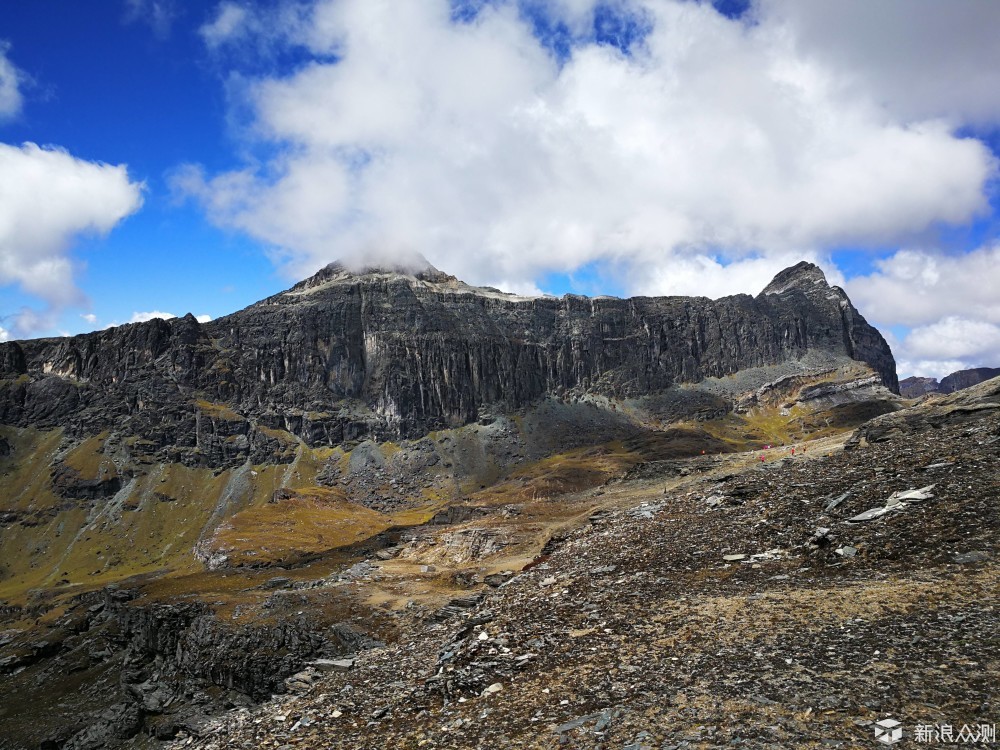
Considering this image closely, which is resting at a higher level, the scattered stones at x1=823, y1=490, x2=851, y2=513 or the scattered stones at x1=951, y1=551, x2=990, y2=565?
the scattered stones at x1=823, y1=490, x2=851, y2=513

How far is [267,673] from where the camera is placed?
42.5m

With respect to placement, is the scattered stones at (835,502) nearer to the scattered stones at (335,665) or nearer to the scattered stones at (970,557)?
the scattered stones at (970,557)

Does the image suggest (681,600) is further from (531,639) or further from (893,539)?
(893,539)

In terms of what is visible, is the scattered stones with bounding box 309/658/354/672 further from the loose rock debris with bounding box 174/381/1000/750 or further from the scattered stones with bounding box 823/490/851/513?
the scattered stones with bounding box 823/490/851/513

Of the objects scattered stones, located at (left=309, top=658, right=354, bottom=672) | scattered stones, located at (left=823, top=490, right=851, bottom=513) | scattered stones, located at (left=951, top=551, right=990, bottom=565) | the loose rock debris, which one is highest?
scattered stones, located at (left=823, top=490, right=851, bottom=513)

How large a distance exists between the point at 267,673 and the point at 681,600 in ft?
113

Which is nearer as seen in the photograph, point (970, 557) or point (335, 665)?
point (970, 557)

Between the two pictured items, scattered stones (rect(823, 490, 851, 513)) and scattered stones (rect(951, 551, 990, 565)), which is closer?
scattered stones (rect(951, 551, 990, 565))


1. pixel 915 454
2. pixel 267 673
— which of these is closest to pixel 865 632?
pixel 915 454

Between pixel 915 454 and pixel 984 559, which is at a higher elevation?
pixel 915 454

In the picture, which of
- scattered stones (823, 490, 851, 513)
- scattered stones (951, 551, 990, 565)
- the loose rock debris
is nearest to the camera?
the loose rock debris

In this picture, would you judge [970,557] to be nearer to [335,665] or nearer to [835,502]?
[835,502]

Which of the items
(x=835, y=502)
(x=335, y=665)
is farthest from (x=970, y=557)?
(x=335, y=665)

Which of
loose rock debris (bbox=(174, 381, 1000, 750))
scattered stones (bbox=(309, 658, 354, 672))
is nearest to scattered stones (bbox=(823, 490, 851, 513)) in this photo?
loose rock debris (bbox=(174, 381, 1000, 750))
